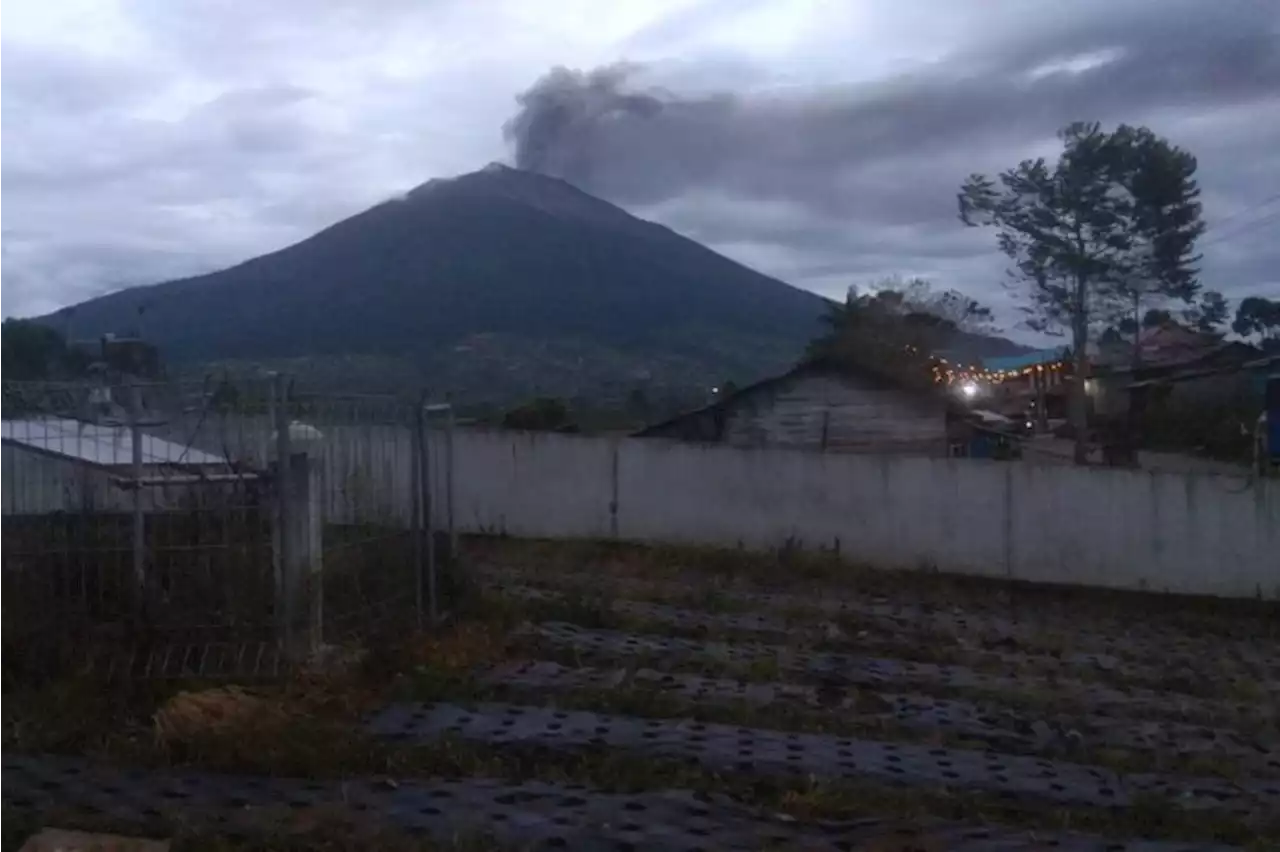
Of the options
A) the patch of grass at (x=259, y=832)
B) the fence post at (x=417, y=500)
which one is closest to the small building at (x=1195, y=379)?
the fence post at (x=417, y=500)

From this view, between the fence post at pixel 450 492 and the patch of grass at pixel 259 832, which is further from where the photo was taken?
the fence post at pixel 450 492

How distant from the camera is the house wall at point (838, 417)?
2155 centimetres

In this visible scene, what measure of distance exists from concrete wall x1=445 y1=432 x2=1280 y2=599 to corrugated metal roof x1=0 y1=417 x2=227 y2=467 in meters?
9.33

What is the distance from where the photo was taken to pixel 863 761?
635 centimetres

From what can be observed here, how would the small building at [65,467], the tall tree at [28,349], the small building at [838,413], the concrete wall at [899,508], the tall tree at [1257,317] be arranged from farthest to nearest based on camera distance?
the tall tree at [1257,317] → the small building at [838,413] → the tall tree at [28,349] → the concrete wall at [899,508] → the small building at [65,467]

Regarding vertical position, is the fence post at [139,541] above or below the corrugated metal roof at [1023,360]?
below

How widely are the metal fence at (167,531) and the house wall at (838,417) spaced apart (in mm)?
14453

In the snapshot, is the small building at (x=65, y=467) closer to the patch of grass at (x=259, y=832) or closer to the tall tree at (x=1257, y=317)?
the patch of grass at (x=259, y=832)

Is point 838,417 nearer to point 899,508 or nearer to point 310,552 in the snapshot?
point 899,508

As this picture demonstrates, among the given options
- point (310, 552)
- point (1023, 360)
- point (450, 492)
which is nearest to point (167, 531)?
point (310, 552)

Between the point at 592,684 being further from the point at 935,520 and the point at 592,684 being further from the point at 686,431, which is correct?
the point at 686,431

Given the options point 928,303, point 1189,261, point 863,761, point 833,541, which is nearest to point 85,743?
point 863,761

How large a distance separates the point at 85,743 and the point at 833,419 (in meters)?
16.5

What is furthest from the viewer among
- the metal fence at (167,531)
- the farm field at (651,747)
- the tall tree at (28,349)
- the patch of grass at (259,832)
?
the tall tree at (28,349)
